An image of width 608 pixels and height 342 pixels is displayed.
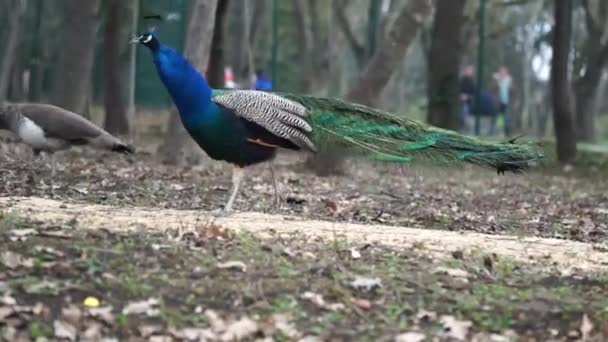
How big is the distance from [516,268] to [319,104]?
232cm

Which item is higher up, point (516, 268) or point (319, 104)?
point (319, 104)

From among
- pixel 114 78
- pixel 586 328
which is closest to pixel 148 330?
pixel 586 328

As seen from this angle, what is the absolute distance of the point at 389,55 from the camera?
13.9 metres

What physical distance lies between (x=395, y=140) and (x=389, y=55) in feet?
19.5

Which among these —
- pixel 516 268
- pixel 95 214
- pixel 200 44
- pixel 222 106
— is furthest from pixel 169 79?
pixel 200 44

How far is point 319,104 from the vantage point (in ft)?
26.7

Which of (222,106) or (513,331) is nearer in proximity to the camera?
(513,331)

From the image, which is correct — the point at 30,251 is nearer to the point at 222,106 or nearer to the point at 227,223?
the point at 227,223

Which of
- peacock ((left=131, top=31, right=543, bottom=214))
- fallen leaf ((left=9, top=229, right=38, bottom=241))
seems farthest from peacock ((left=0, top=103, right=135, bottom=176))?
fallen leaf ((left=9, top=229, right=38, bottom=241))

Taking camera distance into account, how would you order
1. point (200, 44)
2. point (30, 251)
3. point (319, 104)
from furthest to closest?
point (200, 44)
point (319, 104)
point (30, 251)

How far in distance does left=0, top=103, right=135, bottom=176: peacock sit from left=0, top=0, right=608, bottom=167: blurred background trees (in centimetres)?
124

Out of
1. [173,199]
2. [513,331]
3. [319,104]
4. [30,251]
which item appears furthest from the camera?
[173,199]

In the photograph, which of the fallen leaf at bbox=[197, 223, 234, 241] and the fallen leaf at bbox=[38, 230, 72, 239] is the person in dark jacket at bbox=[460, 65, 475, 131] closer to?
the fallen leaf at bbox=[197, 223, 234, 241]

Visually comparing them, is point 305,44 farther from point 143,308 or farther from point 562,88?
point 143,308
